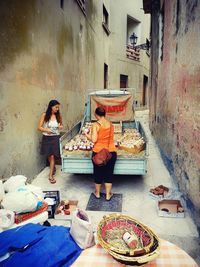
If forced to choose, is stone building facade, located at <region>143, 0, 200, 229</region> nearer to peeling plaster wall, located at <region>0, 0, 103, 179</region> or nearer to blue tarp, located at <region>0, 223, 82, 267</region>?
blue tarp, located at <region>0, 223, 82, 267</region>

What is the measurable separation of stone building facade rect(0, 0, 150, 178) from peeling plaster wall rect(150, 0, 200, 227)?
10.6ft

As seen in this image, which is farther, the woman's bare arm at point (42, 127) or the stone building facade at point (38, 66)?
the woman's bare arm at point (42, 127)

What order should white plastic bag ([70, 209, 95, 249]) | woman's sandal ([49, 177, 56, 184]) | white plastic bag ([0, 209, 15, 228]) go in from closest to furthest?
white plastic bag ([70, 209, 95, 249]) < white plastic bag ([0, 209, 15, 228]) < woman's sandal ([49, 177, 56, 184])

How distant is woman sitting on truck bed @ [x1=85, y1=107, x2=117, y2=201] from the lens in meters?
4.58

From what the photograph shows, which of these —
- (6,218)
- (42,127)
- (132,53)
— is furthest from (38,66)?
(132,53)

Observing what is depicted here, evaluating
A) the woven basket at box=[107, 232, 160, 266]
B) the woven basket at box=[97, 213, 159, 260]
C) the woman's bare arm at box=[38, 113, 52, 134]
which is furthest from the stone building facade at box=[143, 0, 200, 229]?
the woman's bare arm at box=[38, 113, 52, 134]

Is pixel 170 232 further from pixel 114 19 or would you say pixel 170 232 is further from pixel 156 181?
pixel 114 19

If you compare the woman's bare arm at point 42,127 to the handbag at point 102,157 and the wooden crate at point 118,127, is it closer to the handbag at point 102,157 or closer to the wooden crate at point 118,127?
the handbag at point 102,157

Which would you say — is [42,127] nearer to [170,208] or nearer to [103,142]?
[103,142]

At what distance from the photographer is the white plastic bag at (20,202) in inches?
115

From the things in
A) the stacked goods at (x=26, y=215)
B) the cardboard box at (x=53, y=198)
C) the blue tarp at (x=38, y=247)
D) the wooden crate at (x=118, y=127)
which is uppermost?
the wooden crate at (x=118, y=127)

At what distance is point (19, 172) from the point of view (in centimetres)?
523

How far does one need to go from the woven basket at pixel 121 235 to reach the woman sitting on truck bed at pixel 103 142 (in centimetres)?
235

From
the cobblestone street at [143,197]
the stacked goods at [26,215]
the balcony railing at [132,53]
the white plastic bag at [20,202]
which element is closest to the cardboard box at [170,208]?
the cobblestone street at [143,197]
